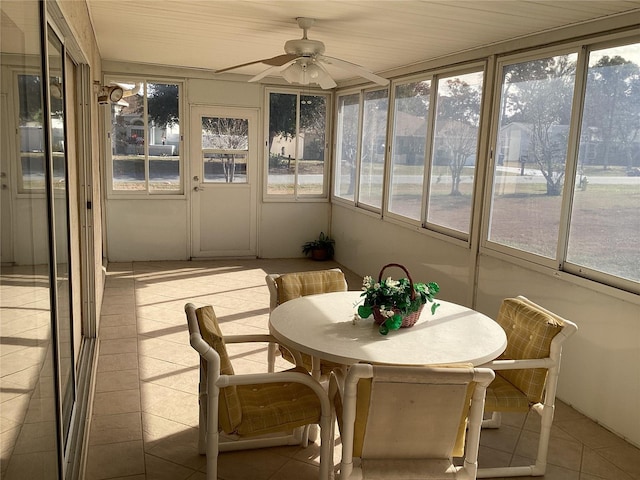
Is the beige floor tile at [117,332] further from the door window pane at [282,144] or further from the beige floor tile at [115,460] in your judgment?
the door window pane at [282,144]

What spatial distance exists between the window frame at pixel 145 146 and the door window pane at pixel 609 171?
487 centimetres

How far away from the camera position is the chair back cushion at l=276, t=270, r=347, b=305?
129 inches

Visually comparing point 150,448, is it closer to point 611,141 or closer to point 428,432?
point 428,432

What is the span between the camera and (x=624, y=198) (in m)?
3.27

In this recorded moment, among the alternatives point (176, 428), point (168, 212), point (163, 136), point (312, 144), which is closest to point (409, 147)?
point (312, 144)

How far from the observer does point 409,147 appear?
573 cm

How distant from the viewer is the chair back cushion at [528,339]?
2.65 m

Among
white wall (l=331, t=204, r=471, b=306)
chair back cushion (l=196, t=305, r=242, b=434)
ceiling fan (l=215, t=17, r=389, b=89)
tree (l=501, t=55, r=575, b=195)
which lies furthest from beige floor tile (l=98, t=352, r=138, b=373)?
tree (l=501, t=55, r=575, b=195)

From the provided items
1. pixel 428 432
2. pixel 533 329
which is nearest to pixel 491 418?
pixel 533 329

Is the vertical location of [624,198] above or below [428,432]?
above

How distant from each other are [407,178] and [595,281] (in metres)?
2.64

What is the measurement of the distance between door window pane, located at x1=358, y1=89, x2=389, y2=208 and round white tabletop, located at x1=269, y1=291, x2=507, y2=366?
3.45m

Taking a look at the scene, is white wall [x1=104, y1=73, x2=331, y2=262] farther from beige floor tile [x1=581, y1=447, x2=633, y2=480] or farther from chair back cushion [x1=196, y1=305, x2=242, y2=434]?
beige floor tile [x1=581, y1=447, x2=633, y2=480]

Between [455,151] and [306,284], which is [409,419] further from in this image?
[455,151]
